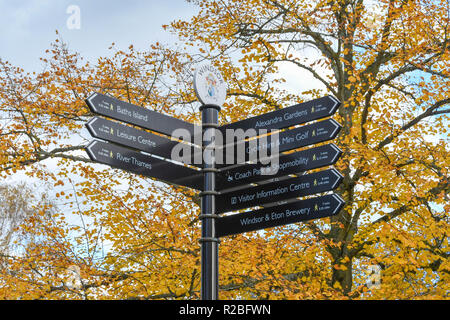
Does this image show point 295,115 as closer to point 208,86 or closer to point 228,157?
point 228,157

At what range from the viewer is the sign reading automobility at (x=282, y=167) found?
197 inches

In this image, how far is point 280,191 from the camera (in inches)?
202

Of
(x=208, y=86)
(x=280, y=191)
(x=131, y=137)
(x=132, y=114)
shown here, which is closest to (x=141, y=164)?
(x=131, y=137)

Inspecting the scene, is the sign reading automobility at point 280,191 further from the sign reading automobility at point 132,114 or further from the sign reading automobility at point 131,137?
the sign reading automobility at point 132,114

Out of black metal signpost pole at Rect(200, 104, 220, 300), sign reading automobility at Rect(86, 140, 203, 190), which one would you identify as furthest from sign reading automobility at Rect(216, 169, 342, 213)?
sign reading automobility at Rect(86, 140, 203, 190)

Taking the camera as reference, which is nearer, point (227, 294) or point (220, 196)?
point (220, 196)

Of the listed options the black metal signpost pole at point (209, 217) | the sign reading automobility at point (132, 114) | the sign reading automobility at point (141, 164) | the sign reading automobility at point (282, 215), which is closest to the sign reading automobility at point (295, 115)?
the black metal signpost pole at point (209, 217)

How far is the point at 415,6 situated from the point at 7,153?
10.2m

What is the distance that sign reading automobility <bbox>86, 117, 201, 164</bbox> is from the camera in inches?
193

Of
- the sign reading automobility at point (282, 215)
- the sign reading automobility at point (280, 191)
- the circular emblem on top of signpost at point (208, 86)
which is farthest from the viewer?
the circular emblem on top of signpost at point (208, 86)

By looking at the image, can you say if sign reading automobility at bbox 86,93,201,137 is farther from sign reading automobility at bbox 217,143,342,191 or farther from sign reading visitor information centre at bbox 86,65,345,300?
sign reading automobility at bbox 217,143,342,191
